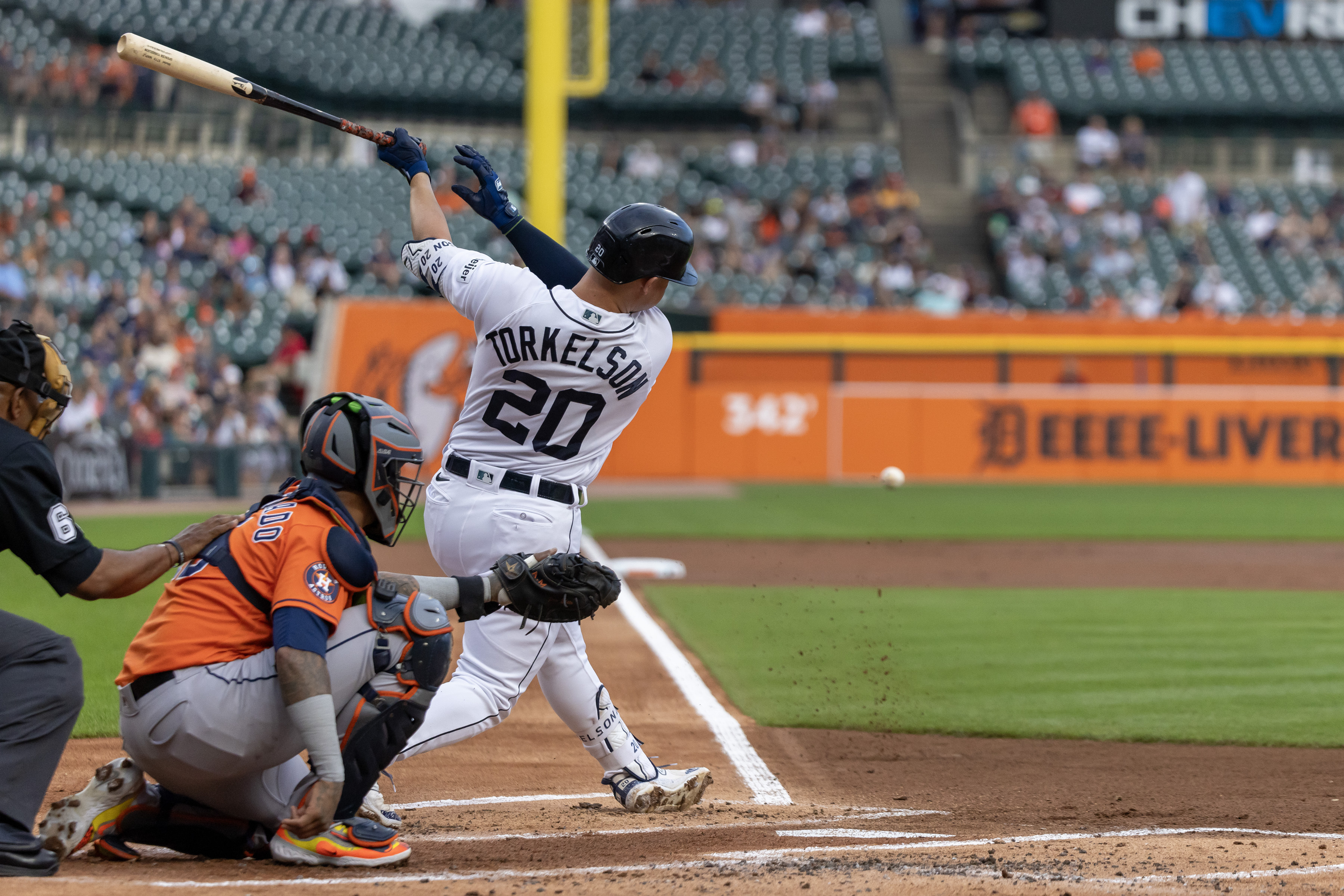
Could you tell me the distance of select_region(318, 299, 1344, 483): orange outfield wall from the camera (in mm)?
19797

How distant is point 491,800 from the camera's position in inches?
176

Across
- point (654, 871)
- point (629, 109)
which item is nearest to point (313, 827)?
point (654, 871)

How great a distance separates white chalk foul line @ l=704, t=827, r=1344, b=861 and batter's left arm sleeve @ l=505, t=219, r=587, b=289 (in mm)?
1733

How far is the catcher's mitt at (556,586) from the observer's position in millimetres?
3730

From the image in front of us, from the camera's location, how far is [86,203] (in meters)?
20.1

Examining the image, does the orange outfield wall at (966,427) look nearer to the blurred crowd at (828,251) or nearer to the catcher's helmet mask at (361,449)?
the blurred crowd at (828,251)

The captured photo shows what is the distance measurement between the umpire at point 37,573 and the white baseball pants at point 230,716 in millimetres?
181

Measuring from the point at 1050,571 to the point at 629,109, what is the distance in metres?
18.1

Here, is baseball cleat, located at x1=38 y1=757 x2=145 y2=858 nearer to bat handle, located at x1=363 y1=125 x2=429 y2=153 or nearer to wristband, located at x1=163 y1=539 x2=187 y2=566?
wristband, located at x1=163 y1=539 x2=187 y2=566

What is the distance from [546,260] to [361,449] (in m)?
0.99

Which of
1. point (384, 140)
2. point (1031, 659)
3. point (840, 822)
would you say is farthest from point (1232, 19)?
point (840, 822)

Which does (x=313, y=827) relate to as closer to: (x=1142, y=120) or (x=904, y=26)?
(x=1142, y=120)

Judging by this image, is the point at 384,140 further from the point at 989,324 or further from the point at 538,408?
the point at 989,324

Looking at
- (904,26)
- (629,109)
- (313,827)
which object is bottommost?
(313,827)
